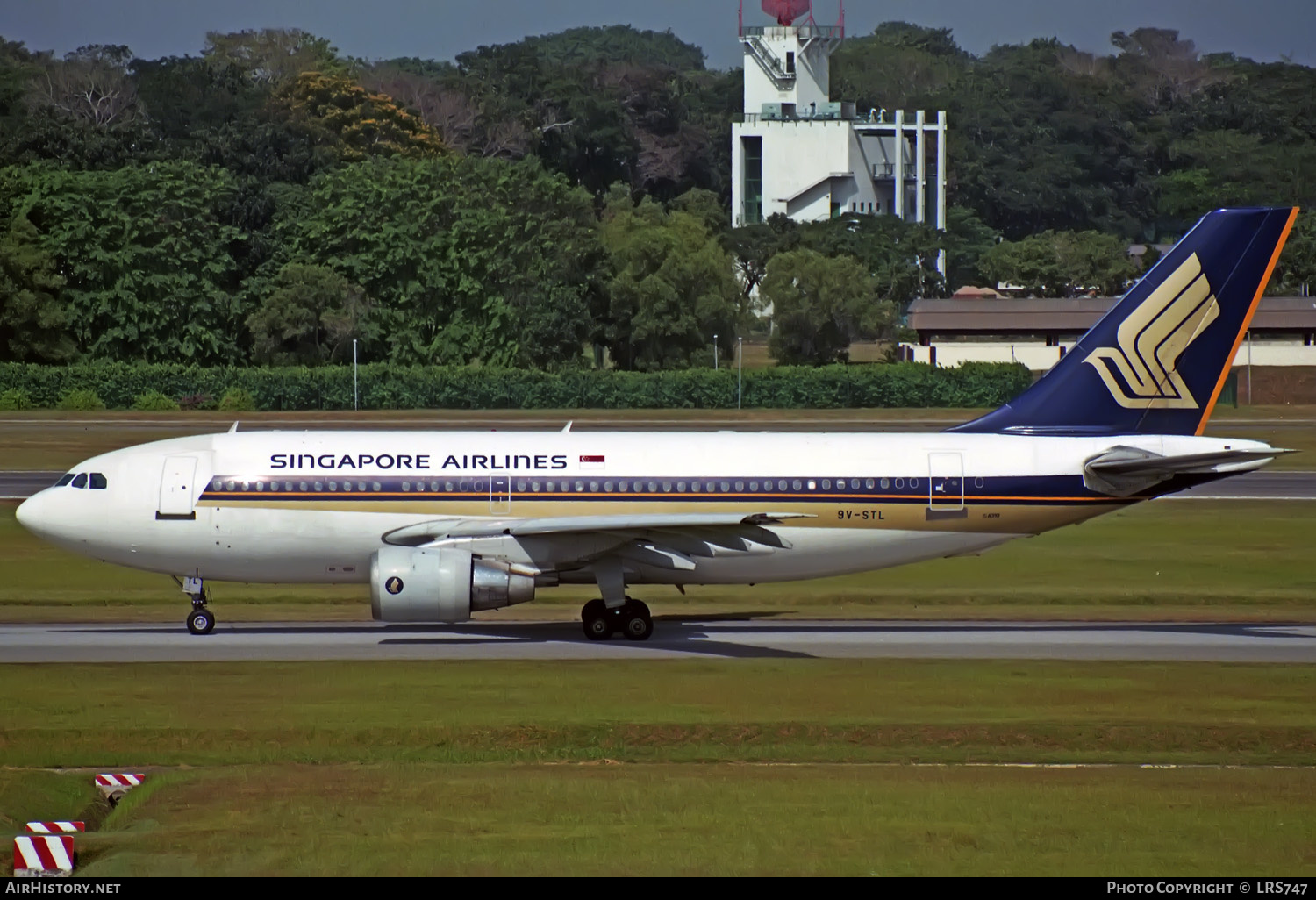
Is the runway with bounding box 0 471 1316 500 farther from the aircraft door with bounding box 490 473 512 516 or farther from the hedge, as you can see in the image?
the hedge

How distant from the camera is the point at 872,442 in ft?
119

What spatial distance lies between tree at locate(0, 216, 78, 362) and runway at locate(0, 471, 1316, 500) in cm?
4434

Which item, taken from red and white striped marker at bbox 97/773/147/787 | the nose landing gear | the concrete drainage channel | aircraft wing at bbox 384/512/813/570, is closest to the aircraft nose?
the nose landing gear

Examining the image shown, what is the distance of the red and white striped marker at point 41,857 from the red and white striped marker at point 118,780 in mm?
4534

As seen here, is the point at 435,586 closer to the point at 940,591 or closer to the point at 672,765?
the point at 672,765

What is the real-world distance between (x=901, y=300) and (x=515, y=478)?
126 m

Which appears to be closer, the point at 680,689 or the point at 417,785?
the point at 417,785

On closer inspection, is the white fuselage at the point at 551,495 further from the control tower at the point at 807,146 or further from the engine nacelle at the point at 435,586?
the control tower at the point at 807,146

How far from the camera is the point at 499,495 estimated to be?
35.1 metres

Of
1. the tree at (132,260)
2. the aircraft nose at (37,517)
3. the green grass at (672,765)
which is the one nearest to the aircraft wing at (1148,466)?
the green grass at (672,765)

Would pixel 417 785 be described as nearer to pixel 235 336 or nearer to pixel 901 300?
pixel 235 336

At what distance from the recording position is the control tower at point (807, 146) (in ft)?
623
